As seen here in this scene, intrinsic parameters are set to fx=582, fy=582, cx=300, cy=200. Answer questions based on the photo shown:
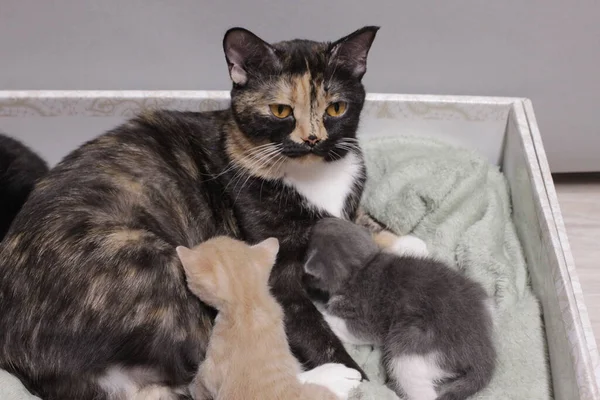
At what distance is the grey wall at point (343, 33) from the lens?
1.76 m

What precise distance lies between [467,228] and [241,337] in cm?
83

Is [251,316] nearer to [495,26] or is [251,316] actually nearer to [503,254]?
[503,254]

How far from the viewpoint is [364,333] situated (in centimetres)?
143

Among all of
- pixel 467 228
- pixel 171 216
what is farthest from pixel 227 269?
pixel 467 228

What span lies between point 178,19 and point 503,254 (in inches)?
47.1

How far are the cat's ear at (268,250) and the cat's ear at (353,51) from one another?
45cm

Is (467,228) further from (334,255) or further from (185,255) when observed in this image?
(185,255)

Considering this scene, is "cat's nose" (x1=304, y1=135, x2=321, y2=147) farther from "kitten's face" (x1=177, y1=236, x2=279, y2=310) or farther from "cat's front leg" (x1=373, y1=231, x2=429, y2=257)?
"cat's front leg" (x1=373, y1=231, x2=429, y2=257)

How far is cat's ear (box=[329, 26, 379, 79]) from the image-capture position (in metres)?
1.36

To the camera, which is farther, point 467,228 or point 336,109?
point 467,228

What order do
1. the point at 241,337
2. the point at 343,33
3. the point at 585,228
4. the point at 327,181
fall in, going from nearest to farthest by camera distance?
the point at 241,337 → the point at 327,181 → the point at 343,33 → the point at 585,228

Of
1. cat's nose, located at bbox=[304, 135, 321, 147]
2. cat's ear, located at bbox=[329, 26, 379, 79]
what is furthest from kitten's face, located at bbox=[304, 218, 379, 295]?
cat's ear, located at bbox=[329, 26, 379, 79]

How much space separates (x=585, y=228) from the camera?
208cm

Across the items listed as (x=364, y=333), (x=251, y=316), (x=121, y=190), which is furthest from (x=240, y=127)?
(x=364, y=333)
